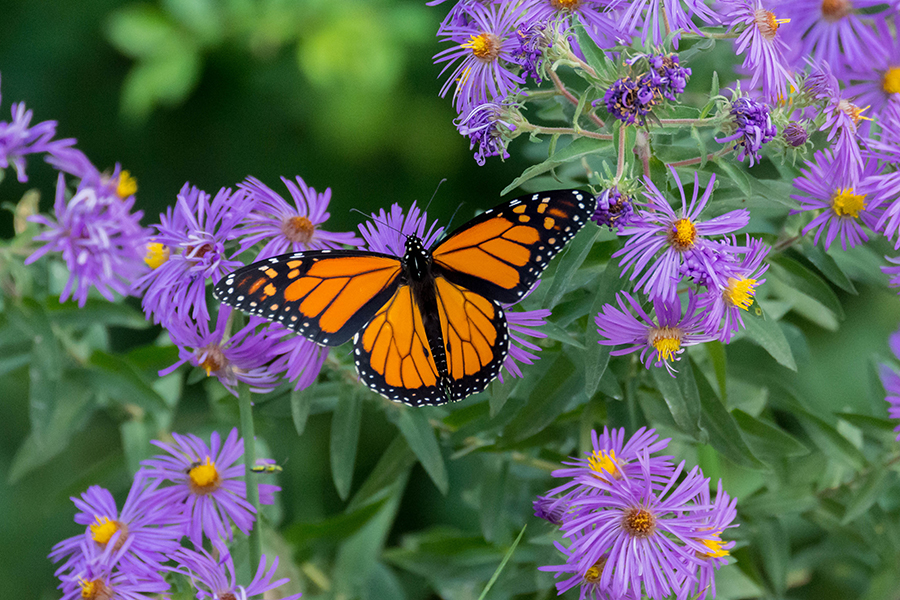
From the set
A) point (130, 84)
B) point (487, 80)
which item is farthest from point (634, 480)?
point (130, 84)

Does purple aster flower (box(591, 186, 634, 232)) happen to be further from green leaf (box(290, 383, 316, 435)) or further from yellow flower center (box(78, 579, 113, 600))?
yellow flower center (box(78, 579, 113, 600))

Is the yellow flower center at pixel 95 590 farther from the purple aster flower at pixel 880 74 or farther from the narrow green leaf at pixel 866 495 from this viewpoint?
the purple aster flower at pixel 880 74

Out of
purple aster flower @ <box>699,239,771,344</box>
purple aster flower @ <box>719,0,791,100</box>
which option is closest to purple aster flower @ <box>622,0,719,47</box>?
purple aster flower @ <box>719,0,791,100</box>

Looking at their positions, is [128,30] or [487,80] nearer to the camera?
[487,80]

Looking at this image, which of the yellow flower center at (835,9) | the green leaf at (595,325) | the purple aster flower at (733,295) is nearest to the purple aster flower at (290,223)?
the green leaf at (595,325)

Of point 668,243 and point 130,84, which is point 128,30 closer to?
point 130,84

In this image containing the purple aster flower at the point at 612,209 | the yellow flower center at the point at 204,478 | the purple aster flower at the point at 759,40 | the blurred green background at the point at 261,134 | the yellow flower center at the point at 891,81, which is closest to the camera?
the purple aster flower at the point at 612,209
